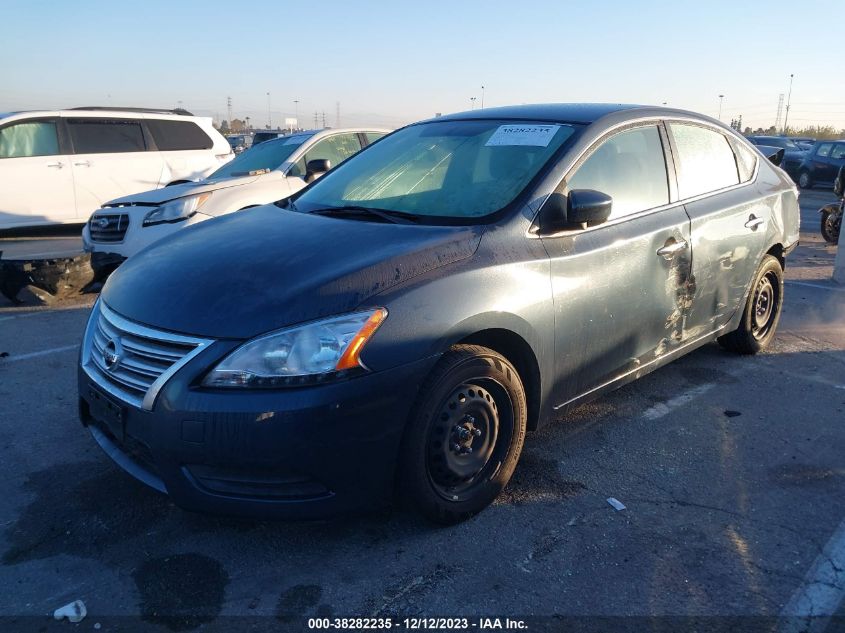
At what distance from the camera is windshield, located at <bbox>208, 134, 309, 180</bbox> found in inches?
299

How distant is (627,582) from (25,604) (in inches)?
84.3

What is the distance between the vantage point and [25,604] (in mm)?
2436

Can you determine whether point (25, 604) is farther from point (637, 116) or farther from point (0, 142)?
point (0, 142)

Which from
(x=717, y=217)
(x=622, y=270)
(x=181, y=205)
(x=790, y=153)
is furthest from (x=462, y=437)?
(x=790, y=153)

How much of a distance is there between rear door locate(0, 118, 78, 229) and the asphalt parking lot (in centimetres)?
791

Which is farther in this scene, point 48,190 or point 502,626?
point 48,190

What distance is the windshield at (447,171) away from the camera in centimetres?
332

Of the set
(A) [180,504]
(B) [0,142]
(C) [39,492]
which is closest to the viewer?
(A) [180,504]

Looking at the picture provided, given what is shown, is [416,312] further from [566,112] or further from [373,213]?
[566,112]

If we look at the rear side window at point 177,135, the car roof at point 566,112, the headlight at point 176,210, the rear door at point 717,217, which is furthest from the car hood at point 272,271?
the rear side window at point 177,135

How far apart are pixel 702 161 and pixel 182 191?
4.96 meters

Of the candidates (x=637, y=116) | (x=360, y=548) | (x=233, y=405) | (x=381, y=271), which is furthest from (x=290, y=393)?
(x=637, y=116)

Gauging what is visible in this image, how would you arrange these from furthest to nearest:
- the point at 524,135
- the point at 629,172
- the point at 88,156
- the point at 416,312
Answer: the point at 88,156 → the point at 629,172 → the point at 524,135 → the point at 416,312

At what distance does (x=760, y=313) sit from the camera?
16.7 feet
